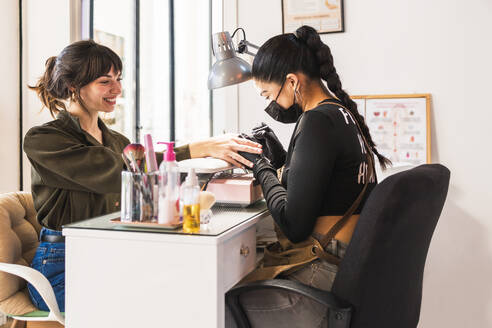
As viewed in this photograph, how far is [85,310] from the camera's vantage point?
118 cm

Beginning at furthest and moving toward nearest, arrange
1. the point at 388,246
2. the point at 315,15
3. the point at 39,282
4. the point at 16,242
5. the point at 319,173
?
1. the point at 315,15
2. the point at 16,242
3. the point at 39,282
4. the point at 319,173
5. the point at 388,246

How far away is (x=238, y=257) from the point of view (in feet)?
4.10

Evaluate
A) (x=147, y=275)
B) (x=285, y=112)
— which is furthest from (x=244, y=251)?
(x=285, y=112)

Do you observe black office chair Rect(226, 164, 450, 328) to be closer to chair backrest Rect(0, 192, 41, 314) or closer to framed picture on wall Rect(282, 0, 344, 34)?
chair backrest Rect(0, 192, 41, 314)

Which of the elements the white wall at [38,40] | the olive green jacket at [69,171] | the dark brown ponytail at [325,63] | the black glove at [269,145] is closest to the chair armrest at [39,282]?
the olive green jacket at [69,171]

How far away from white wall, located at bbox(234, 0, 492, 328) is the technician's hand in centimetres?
112

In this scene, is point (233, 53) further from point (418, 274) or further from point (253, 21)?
point (418, 274)

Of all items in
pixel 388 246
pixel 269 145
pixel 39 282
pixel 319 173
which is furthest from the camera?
pixel 269 145

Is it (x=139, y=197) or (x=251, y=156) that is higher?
(x=251, y=156)

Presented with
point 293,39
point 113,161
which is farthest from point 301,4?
point 113,161

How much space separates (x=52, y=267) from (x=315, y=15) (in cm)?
175

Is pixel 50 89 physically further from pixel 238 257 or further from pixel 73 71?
pixel 238 257

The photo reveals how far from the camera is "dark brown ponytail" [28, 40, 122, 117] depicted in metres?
1.63

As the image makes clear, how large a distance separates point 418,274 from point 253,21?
5.66 ft
